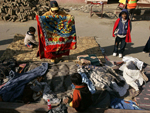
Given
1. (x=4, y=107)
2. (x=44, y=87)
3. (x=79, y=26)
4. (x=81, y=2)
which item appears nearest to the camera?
(x=4, y=107)

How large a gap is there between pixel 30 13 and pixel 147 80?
8447 mm

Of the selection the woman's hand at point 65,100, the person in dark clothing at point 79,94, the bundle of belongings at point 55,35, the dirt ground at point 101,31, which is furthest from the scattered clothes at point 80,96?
the dirt ground at point 101,31

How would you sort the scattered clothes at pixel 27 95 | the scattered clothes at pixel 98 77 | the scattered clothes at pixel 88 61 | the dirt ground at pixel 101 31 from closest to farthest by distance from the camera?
the scattered clothes at pixel 27 95 < the scattered clothes at pixel 98 77 < the scattered clothes at pixel 88 61 < the dirt ground at pixel 101 31

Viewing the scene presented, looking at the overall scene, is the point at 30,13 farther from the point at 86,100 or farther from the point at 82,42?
the point at 86,100

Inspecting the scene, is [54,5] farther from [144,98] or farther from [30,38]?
[144,98]

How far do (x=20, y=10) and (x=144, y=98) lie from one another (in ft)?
31.8

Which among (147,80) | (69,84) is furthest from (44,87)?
(147,80)

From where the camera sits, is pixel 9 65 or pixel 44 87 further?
pixel 9 65

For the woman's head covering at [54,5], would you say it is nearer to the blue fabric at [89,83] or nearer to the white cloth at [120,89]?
the blue fabric at [89,83]

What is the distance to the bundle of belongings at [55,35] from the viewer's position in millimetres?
3959

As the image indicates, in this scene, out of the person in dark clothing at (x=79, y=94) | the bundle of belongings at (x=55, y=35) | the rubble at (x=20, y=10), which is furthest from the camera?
the rubble at (x=20, y=10)

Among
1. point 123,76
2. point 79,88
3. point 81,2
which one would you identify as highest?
point 81,2

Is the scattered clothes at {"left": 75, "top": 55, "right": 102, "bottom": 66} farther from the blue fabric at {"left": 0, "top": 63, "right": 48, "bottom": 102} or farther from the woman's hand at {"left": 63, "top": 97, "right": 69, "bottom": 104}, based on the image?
the woman's hand at {"left": 63, "top": 97, "right": 69, "bottom": 104}

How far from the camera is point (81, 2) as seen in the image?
13422 mm
